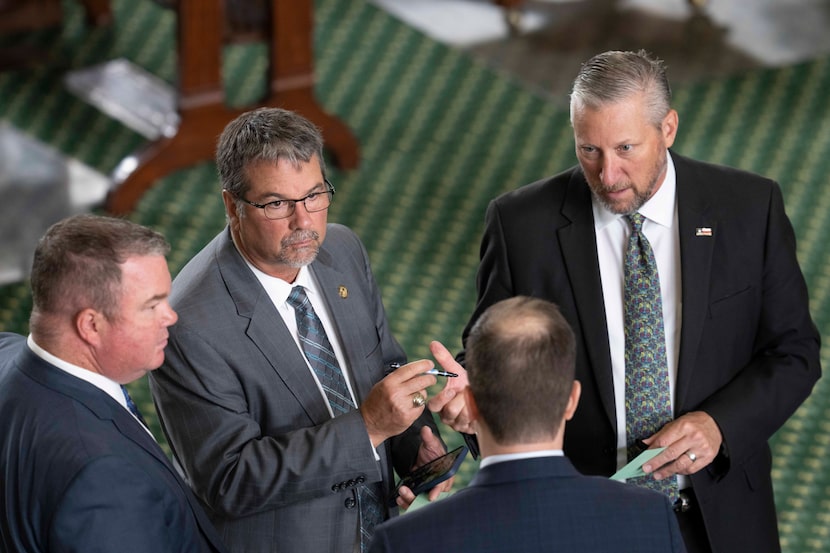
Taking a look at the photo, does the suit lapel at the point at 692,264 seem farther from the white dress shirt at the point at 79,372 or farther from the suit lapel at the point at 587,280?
the white dress shirt at the point at 79,372

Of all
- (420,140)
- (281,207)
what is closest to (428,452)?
(281,207)

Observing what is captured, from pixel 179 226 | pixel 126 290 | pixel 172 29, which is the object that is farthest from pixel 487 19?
pixel 126 290

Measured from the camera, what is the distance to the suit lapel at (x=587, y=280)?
116 inches

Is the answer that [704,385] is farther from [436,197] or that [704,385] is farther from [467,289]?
[436,197]

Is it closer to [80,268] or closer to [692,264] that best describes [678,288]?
[692,264]

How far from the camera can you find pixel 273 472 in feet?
8.84

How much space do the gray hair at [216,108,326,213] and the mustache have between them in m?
0.12

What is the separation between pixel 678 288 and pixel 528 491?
0.97 meters

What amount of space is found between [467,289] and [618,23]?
2.94m

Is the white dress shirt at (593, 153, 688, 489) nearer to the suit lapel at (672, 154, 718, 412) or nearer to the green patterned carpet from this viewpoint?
the suit lapel at (672, 154, 718, 412)

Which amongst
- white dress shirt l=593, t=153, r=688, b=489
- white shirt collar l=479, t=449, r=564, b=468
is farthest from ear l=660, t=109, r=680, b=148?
white shirt collar l=479, t=449, r=564, b=468

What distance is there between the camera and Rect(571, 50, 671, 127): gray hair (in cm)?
283

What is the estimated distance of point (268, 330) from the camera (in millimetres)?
2809

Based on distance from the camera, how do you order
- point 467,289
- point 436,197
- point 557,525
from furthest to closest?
1. point 436,197
2. point 467,289
3. point 557,525
